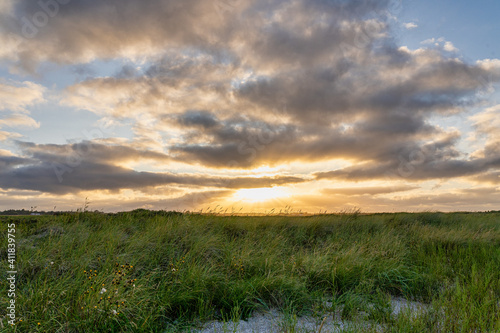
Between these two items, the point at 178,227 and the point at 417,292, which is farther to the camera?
the point at 178,227

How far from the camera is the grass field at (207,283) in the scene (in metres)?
4.33

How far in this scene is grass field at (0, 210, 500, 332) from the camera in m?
4.33

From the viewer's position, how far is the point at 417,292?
656cm

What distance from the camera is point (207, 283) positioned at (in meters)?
5.43

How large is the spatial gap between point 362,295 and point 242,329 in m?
2.48

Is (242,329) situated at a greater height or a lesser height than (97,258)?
lesser

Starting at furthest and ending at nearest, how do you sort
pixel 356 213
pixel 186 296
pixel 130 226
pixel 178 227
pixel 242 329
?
1. pixel 356 213
2. pixel 130 226
3. pixel 178 227
4. pixel 186 296
5. pixel 242 329

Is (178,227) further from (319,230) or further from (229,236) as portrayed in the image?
(319,230)

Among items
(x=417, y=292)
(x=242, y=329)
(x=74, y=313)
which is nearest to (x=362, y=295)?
(x=417, y=292)

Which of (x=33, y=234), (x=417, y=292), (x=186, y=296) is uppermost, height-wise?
(x=33, y=234)

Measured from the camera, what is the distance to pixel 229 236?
10328mm

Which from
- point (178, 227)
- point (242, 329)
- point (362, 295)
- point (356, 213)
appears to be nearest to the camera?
point (242, 329)

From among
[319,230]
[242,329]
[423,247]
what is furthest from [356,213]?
[242,329]

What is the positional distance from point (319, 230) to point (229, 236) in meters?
4.16
